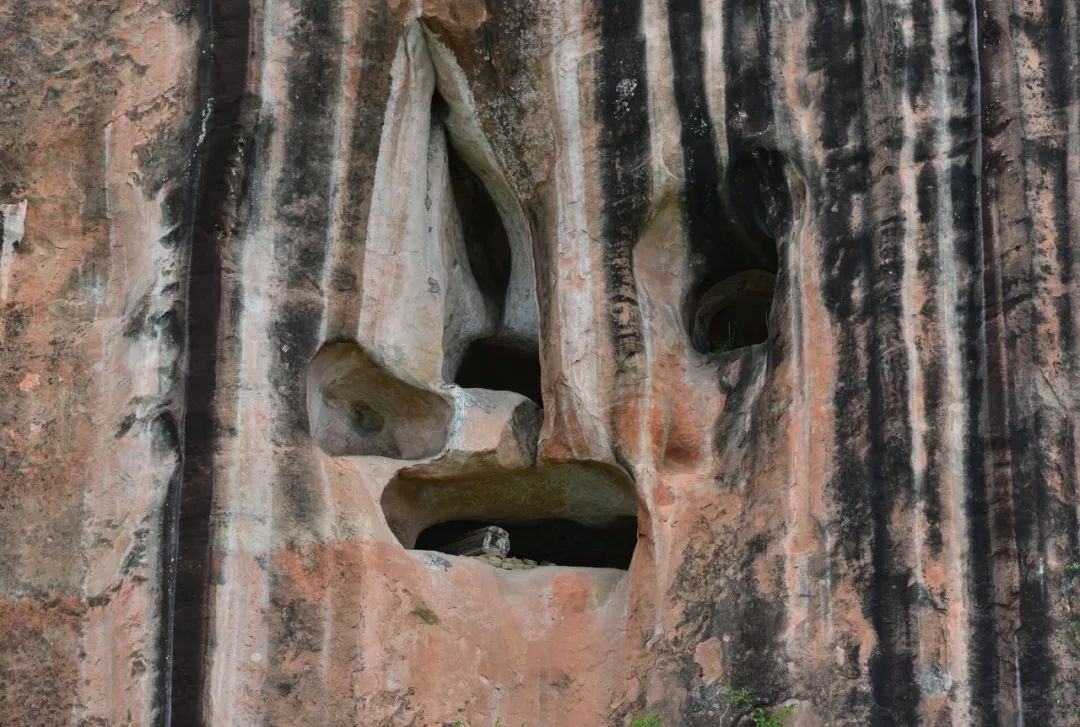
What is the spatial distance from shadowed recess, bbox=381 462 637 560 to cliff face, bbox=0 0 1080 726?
0.03 metres

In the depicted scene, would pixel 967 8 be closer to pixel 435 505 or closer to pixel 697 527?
pixel 697 527

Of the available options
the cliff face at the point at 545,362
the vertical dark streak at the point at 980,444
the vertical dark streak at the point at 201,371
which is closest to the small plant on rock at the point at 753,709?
the cliff face at the point at 545,362

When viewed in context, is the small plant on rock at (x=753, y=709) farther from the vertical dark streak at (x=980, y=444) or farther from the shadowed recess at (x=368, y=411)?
the shadowed recess at (x=368, y=411)

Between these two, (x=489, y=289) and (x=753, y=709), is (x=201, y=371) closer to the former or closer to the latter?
(x=489, y=289)

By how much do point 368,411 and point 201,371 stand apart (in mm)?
1002

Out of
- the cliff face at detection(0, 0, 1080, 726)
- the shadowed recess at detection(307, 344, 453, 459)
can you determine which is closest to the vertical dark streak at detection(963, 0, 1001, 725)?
the cliff face at detection(0, 0, 1080, 726)

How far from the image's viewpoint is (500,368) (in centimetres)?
Answer: 916

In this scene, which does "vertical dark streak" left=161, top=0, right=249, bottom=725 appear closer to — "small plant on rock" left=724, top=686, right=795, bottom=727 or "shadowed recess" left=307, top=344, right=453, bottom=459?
"shadowed recess" left=307, top=344, right=453, bottom=459

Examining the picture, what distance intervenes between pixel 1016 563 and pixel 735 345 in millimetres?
2531

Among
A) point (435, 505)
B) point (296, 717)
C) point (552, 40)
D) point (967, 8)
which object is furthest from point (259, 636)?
point (967, 8)

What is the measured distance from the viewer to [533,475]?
8312 mm

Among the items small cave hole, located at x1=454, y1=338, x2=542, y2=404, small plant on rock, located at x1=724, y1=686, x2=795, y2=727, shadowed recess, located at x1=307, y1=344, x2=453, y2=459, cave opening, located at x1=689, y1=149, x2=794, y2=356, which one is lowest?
small plant on rock, located at x1=724, y1=686, x2=795, y2=727

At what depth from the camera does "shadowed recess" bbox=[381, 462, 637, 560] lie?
26.8ft

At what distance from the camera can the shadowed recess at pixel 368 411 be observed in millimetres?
8008
